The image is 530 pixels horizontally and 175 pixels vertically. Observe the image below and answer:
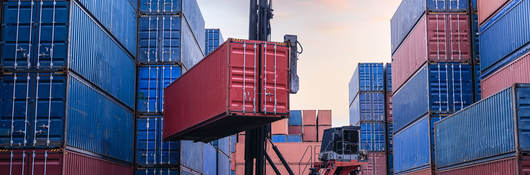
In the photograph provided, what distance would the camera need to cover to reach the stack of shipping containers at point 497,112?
1852 cm

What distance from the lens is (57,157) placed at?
19.8 meters

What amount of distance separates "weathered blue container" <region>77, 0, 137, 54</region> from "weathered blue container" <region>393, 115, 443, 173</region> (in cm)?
1379

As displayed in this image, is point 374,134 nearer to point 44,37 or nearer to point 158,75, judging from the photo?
point 158,75

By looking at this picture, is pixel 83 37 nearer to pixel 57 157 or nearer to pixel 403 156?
pixel 57 157

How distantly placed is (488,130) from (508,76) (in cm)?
409

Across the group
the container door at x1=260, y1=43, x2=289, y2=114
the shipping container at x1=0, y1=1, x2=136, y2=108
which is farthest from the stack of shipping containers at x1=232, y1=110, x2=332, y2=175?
the container door at x1=260, y1=43, x2=289, y2=114

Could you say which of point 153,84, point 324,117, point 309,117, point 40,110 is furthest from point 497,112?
point 309,117

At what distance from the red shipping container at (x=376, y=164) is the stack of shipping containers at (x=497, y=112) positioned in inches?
793

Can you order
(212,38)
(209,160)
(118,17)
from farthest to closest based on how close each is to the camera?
(212,38) → (209,160) → (118,17)

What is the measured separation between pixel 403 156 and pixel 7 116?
2081cm

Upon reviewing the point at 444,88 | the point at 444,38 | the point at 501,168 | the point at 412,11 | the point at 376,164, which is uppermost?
the point at 412,11

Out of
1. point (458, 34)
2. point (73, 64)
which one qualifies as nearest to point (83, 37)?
point (73, 64)

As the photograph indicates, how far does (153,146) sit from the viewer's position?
94.1 ft

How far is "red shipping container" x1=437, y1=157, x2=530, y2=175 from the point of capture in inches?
726
